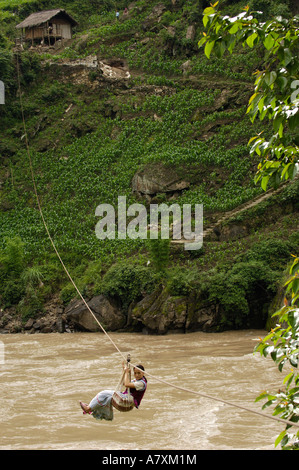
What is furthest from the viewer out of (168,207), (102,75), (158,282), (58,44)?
(58,44)

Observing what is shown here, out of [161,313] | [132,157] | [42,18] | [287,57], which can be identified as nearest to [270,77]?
[287,57]

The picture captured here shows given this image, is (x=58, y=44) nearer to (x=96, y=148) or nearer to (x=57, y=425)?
(x=96, y=148)

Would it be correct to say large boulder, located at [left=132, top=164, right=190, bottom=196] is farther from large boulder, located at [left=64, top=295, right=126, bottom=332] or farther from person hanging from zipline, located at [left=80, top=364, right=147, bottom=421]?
person hanging from zipline, located at [left=80, top=364, right=147, bottom=421]

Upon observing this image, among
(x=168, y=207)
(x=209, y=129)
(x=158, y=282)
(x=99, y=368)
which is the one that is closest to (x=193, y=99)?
(x=209, y=129)

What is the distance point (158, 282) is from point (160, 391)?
859cm

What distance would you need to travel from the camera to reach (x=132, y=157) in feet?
90.1

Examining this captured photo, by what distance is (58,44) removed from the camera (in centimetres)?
3581

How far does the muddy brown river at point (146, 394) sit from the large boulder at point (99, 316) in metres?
1.20

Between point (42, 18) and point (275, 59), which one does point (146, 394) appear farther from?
point (42, 18)

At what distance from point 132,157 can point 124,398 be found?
2212 cm

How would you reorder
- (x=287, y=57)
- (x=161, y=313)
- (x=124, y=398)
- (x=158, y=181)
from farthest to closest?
(x=158, y=181), (x=161, y=313), (x=124, y=398), (x=287, y=57)

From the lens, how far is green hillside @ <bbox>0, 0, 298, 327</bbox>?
19.2 m

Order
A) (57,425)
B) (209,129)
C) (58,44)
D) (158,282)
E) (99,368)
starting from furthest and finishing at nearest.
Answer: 1. (58,44)
2. (209,129)
3. (158,282)
4. (99,368)
5. (57,425)

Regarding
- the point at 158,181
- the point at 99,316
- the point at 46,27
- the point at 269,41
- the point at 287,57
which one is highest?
the point at 46,27
